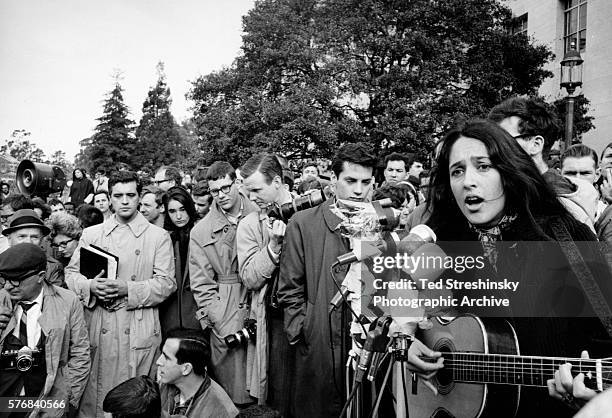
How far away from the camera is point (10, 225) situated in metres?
4.15

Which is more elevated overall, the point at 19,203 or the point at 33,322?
the point at 19,203

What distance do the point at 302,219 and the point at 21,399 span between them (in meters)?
2.15

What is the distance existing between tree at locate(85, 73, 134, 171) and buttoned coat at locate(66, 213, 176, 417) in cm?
3570

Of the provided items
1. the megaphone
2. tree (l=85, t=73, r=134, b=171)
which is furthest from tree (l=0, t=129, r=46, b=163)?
the megaphone

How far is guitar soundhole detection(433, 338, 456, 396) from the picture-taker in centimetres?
244

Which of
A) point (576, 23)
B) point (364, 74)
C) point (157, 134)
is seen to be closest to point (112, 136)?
point (157, 134)

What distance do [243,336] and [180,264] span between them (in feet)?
3.45

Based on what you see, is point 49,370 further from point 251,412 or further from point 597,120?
point 597,120

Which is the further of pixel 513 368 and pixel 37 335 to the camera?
pixel 37 335

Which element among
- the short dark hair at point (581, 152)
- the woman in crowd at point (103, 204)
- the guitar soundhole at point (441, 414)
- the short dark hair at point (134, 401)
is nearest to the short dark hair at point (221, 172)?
the short dark hair at point (134, 401)

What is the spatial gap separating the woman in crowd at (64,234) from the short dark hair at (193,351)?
1730 millimetres

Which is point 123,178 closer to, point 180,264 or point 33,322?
point 180,264

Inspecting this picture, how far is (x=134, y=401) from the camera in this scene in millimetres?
3293

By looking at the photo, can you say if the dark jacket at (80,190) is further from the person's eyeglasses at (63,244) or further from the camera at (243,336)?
the camera at (243,336)
